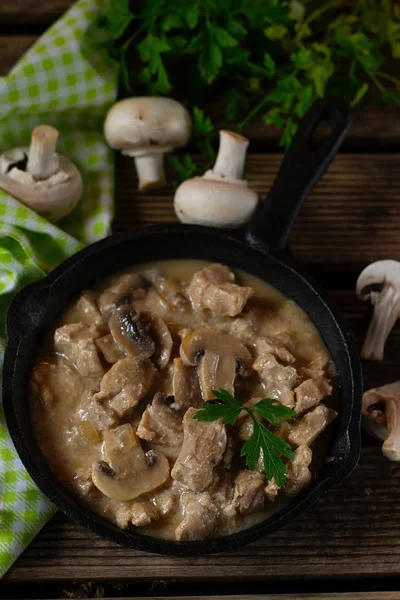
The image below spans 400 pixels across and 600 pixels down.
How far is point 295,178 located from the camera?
2.77 m

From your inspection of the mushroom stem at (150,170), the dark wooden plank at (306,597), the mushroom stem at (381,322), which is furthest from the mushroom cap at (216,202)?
the dark wooden plank at (306,597)

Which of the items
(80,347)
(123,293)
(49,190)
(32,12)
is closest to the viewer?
(80,347)

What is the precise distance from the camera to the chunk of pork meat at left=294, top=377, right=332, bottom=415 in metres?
2.42

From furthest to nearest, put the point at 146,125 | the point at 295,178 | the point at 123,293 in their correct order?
the point at 146,125, the point at 295,178, the point at 123,293

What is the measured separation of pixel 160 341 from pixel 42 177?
85 cm

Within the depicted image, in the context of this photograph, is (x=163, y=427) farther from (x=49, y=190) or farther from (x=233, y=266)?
(x=49, y=190)

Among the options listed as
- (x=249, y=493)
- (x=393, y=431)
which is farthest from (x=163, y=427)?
(x=393, y=431)

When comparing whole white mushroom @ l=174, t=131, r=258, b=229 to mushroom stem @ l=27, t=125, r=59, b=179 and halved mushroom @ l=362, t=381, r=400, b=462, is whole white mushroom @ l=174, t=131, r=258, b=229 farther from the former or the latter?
halved mushroom @ l=362, t=381, r=400, b=462

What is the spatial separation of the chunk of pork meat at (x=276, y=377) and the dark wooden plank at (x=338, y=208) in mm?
756

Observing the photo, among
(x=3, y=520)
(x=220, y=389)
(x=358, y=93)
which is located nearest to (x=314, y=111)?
(x=358, y=93)

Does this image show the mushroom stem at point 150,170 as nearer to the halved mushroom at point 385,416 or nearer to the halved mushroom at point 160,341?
the halved mushroom at point 160,341

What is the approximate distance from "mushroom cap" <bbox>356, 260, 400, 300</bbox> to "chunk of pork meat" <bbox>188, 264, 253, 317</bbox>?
19.7 inches

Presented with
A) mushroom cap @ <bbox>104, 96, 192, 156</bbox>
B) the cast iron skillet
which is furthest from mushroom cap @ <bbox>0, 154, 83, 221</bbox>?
the cast iron skillet

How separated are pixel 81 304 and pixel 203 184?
2.11ft
